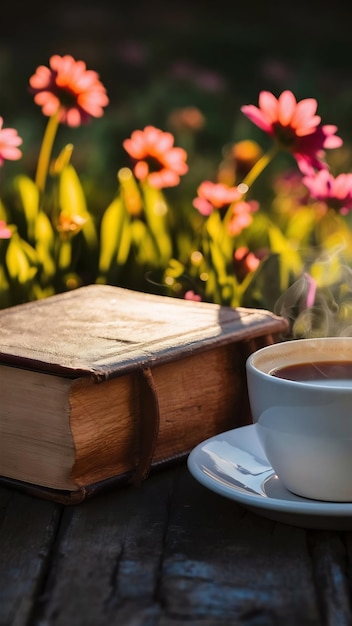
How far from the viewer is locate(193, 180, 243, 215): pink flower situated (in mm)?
2150

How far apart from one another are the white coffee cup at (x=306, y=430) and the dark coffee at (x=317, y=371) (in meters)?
0.01

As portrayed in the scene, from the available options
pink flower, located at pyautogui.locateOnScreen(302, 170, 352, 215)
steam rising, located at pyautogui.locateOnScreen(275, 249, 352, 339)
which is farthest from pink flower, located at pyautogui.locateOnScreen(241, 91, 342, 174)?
steam rising, located at pyautogui.locateOnScreen(275, 249, 352, 339)

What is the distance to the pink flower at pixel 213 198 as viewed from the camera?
2.15 metres

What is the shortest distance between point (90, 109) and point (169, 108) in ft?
5.86

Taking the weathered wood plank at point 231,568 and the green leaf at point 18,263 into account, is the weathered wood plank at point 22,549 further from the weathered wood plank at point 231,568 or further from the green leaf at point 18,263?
the green leaf at point 18,263

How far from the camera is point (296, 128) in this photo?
1932 mm

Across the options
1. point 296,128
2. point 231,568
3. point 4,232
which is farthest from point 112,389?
point 296,128

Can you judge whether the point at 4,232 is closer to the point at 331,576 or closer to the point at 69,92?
the point at 69,92

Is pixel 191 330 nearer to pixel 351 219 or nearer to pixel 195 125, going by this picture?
pixel 351 219

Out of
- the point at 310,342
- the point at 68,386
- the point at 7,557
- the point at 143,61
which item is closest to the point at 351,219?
the point at 310,342

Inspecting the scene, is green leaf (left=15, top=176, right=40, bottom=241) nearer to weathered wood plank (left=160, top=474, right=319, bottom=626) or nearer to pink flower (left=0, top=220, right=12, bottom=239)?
pink flower (left=0, top=220, right=12, bottom=239)

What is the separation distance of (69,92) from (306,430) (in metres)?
1.08

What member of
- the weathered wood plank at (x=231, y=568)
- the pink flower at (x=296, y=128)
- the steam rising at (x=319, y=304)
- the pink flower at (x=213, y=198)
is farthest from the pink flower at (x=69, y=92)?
the weathered wood plank at (x=231, y=568)

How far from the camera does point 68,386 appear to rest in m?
1.38
